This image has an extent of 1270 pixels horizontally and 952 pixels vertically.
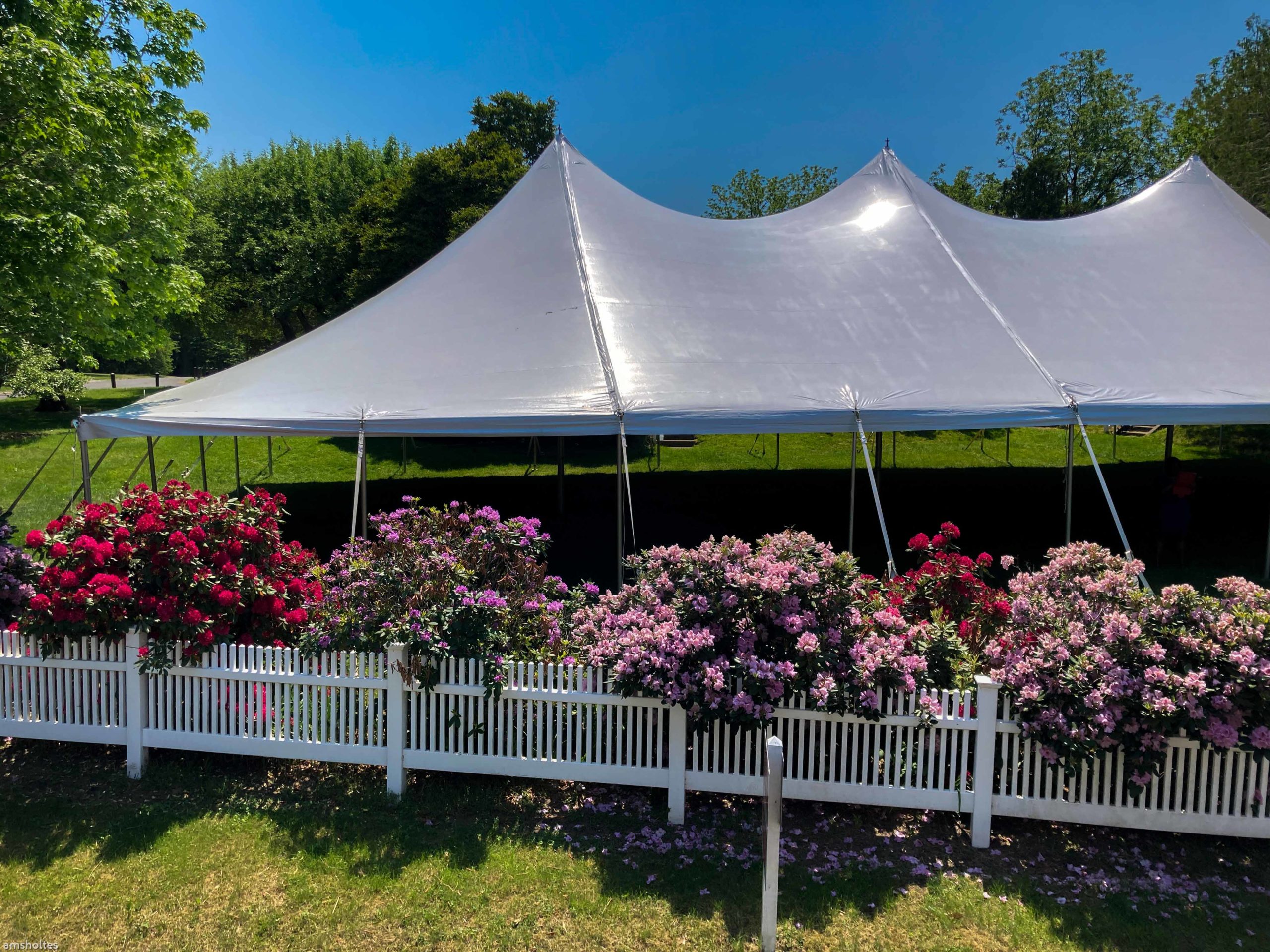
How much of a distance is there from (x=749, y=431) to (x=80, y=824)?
13.5 ft

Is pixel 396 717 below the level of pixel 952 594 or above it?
below

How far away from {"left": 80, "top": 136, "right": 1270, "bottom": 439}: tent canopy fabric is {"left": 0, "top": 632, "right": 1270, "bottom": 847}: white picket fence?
2.11m

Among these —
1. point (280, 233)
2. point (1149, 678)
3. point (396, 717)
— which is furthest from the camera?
point (280, 233)

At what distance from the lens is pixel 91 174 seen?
8016 millimetres

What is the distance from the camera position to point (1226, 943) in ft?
8.56

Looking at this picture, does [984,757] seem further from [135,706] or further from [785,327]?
[785,327]

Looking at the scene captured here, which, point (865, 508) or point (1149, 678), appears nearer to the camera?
point (1149, 678)

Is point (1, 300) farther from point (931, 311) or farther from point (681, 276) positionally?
point (931, 311)

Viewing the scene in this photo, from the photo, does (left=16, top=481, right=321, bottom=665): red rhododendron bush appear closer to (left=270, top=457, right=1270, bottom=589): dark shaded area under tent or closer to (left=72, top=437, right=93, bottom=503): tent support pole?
(left=72, top=437, right=93, bottom=503): tent support pole

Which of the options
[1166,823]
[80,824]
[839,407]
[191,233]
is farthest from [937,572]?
[191,233]

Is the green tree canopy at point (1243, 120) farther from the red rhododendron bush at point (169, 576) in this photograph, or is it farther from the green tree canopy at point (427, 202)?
the red rhododendron bush at point (169, 576)

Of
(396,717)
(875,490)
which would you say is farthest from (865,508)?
(396,717)

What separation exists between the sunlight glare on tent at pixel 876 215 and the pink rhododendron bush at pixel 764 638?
5474 millimetres

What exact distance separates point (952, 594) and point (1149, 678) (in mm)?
1063
